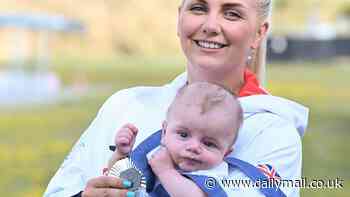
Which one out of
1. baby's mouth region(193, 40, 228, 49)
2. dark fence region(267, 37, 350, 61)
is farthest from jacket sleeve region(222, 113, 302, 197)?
dark fence region(267, 37, 350, 61)

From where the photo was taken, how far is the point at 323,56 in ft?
133

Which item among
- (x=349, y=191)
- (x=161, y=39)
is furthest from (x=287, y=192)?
(x=161, y=39)

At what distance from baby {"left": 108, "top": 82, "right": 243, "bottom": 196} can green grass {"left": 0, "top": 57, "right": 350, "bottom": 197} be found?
552 cm

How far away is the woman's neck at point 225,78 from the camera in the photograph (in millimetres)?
2537

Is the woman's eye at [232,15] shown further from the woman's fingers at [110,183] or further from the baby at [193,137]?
the woman's fingers at [110,183]

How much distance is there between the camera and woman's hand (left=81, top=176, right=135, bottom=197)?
230 centimetres

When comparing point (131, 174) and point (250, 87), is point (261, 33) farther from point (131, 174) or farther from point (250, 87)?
point (131, 174)

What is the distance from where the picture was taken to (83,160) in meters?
2.63

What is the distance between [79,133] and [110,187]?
36.4 feet

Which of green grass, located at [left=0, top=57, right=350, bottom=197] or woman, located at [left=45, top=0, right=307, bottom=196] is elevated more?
woman, located at [left=45, top=0, right=307, bottom=196]

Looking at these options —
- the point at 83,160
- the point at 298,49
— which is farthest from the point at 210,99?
the point at 298,49

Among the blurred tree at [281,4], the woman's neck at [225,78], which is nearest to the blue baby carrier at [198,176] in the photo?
the woman's neck at [225,78]

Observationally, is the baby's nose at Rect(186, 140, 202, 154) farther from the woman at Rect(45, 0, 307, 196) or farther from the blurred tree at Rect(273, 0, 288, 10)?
the blurred tree at Rect(273, 0, 288, 10)

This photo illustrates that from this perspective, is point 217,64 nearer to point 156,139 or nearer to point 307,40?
point 156,139
